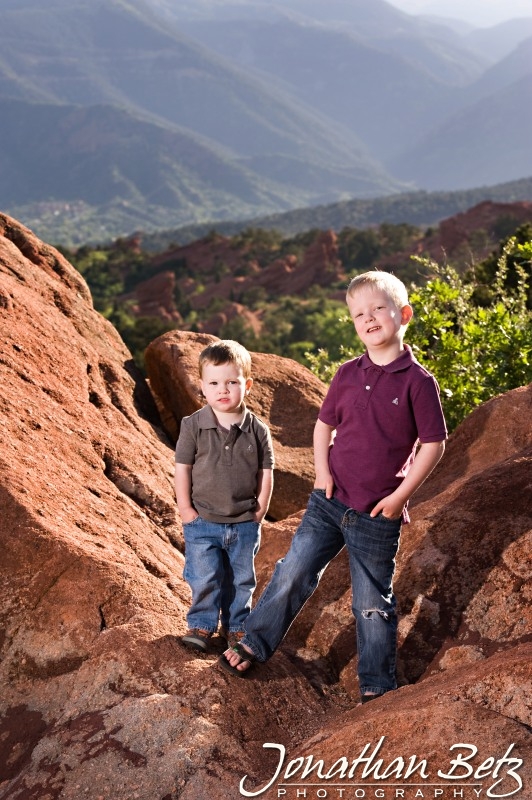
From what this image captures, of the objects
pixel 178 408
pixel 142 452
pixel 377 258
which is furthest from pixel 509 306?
pixel 377 258

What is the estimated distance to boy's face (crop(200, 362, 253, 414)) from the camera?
4297mm

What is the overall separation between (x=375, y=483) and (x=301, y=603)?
705mm

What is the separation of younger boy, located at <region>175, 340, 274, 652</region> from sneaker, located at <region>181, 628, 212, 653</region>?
4.2 inches

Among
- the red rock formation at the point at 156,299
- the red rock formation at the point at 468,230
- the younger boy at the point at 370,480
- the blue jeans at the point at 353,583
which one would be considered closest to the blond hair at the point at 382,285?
the younger boy at the point at 370,480

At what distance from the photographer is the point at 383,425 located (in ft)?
13.4

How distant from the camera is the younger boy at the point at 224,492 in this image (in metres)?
4.35

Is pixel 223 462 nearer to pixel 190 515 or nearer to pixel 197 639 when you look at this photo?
pixel 190 515

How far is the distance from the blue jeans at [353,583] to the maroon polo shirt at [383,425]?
0.11 meters

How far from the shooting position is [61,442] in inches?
207

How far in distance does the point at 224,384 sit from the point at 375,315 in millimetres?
821

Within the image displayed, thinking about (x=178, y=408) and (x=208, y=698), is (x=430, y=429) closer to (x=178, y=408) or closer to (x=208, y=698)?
(x=208, y=698)

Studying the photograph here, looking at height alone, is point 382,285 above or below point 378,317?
above

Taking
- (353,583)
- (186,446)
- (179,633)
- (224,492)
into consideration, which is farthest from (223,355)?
(179,633)

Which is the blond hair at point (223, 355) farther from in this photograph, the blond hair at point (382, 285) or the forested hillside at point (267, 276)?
the forested hillside at point (267, 276)
